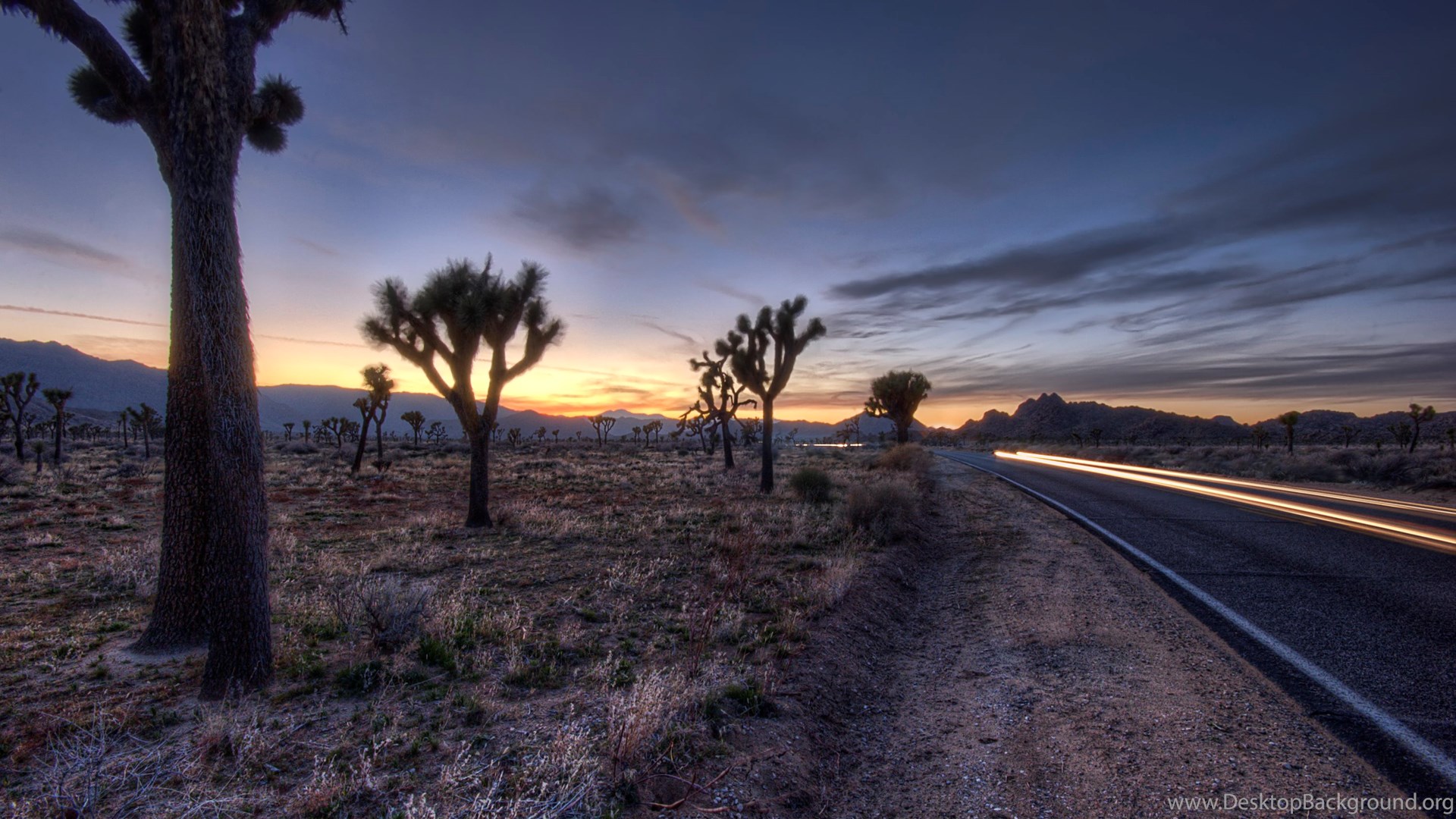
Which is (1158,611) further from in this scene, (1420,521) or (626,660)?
(1420,521)

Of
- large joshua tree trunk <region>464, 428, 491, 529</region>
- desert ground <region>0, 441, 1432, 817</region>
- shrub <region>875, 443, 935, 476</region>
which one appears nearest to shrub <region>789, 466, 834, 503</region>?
desert ground <region>0, 441, 1432, 817</region>

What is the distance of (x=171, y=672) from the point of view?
5.23m

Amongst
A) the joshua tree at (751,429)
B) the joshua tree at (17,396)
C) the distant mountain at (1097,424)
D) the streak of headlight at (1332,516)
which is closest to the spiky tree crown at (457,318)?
the streak of headlight at (1332,516)

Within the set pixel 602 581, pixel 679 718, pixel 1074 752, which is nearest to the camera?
pixel 1074 752

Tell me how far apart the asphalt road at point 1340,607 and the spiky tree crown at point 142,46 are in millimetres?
9446

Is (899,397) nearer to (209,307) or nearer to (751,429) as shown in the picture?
(751,429)

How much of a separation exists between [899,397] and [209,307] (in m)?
46.0

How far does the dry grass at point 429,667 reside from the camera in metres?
3.34

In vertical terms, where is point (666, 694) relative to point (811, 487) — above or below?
below

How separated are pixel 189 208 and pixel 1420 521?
1653 cm

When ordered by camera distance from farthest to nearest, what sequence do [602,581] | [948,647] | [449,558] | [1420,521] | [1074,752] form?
1. [449,558]
2. [1420,521]
3. [602,581]
4. [948,647]
5. [1074,752]

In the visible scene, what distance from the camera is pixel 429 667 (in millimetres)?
5340

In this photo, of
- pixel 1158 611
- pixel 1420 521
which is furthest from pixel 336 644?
pixel 1420 521

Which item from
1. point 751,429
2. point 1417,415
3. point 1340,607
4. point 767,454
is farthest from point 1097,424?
point 1340,607
